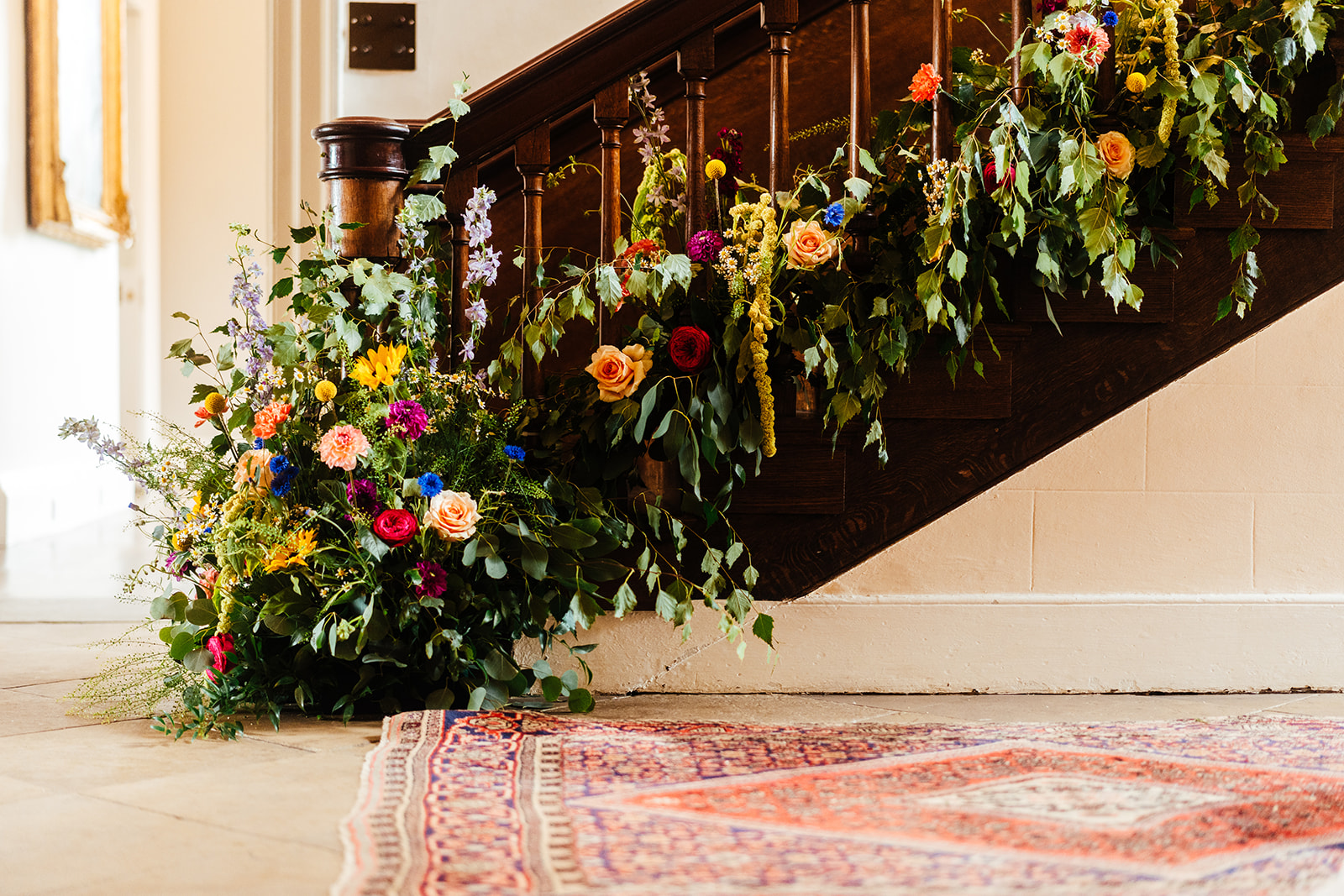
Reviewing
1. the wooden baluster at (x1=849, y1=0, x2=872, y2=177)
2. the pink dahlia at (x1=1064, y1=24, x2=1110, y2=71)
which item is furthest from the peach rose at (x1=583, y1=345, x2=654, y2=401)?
the pink dahlia at (x1=1064, y1=24, x2=1110, y2=71)

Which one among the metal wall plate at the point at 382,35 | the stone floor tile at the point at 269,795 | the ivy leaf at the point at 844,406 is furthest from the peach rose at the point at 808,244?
the metal wall plate at the point at 382,35

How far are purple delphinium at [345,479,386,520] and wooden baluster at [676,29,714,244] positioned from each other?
722mm

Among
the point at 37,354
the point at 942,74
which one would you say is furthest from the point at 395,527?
the point at 37,354

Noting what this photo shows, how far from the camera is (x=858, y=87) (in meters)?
2.23

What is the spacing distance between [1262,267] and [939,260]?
0.70 meters

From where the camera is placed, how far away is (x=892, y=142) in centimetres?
224

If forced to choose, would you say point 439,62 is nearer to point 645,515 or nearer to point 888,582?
point 645,515

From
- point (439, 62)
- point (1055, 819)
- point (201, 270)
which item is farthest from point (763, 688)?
point (201, 270)

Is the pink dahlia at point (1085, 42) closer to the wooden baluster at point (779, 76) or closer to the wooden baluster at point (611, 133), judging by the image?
the wooden baluster at point (779, 76)

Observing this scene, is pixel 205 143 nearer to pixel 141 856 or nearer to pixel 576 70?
pixel 576 70

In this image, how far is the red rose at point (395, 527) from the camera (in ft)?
6.38

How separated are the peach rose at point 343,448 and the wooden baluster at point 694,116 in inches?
27.5

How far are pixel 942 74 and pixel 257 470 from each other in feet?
4.51

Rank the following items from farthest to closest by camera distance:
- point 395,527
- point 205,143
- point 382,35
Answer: point 205,143 < point 382,35 < point 395,527
